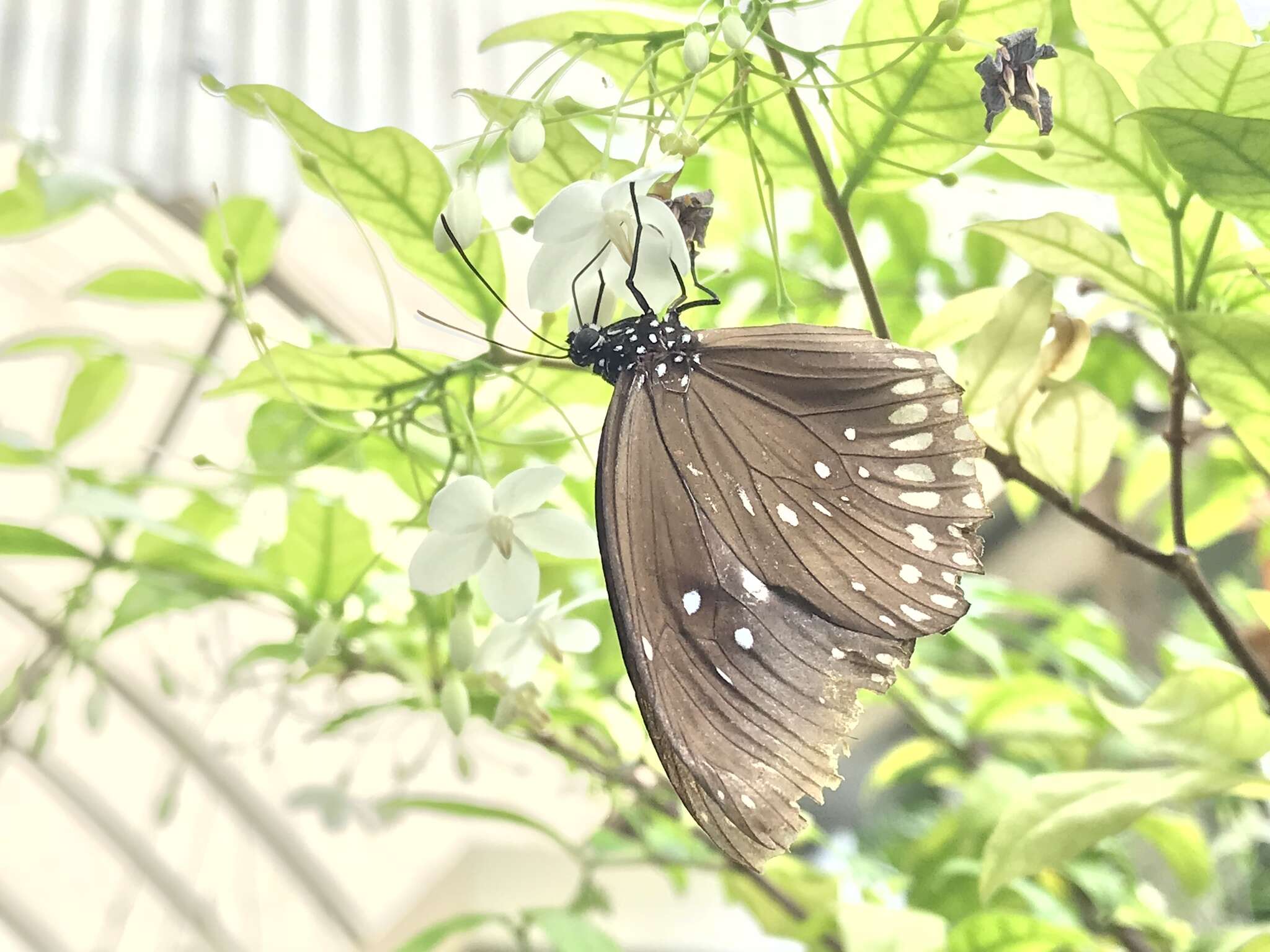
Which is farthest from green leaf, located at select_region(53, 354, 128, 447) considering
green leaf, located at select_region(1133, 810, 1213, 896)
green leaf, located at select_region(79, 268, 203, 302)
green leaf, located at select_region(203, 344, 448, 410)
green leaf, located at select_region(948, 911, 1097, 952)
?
green leaf, located at select_region(1133, 810, 1213, 896)

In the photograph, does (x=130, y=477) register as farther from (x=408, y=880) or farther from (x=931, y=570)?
(x=408, y=880)

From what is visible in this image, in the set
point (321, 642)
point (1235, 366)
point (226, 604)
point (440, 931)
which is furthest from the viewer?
point (226, 604)

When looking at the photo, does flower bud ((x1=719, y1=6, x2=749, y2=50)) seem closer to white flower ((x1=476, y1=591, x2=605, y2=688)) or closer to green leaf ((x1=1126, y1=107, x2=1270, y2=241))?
green leaf ((x1=1126, y1=107, x2=1270, y2=241))

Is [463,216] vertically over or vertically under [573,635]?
over

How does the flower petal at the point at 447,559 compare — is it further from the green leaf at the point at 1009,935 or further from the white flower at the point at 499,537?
the green leaf at the point at 1009,935

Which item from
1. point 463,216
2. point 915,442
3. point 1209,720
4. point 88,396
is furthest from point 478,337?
point 88,396

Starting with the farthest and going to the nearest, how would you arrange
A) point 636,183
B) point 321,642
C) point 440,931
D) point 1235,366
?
1. point 440,931
2. point 321,642
3. point 1235,366
4. point 636,183

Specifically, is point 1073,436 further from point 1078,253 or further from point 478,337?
point 478,337
